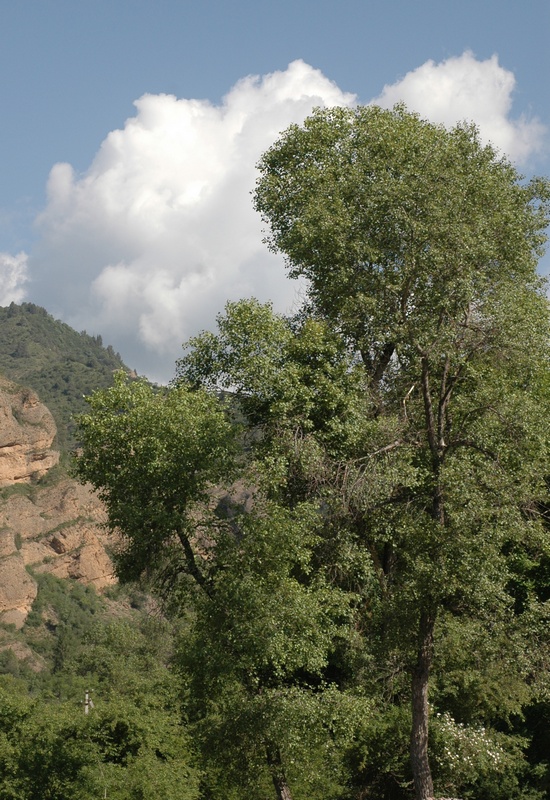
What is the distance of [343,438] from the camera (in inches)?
663

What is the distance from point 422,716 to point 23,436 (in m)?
114

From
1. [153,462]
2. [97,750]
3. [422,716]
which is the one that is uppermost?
[153,462]

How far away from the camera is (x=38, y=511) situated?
122688 millimetres

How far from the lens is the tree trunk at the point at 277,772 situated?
16.2 metres

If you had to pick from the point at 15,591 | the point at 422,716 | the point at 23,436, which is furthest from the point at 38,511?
the point at 422,716

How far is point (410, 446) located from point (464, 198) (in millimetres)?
5113

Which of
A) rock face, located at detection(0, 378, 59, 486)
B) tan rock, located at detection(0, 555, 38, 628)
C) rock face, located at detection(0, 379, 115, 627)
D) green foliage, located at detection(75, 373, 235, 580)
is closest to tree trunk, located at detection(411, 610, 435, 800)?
green foliage, located at detection(75, 373, 235, 580)

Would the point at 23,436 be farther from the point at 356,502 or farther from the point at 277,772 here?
the point at 356,502

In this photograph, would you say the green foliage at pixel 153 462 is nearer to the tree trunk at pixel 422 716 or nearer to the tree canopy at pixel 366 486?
the tree canopy at pixel 366 486

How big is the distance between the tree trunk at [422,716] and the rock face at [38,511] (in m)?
99.1

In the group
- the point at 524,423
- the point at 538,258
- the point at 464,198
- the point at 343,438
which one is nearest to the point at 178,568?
the point at 343,438

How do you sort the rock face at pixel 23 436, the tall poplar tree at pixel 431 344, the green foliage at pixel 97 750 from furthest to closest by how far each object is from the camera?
the rock face at pixel 23 436
the green foliage at pixel 97 750
the tall poplar tree at pixel 431 344

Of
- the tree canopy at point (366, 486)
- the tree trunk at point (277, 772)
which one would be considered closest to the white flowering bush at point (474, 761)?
the tree canopy at point (366, 486)

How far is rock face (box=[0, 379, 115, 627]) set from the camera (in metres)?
117
